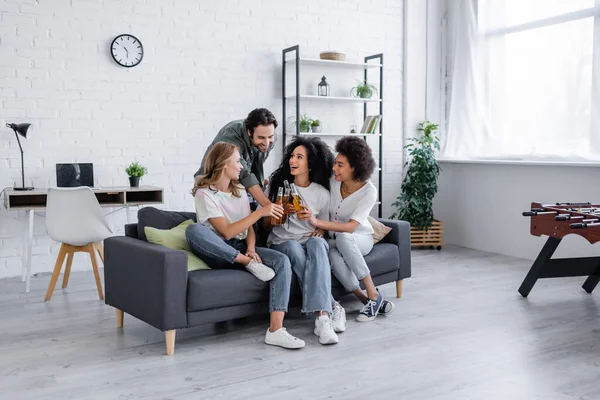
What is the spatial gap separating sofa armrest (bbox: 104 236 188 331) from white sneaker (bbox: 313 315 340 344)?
0.68 metres

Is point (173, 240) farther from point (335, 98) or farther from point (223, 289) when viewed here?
point (335, 98)

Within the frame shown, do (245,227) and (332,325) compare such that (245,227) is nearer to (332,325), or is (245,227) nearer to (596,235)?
(332,325)

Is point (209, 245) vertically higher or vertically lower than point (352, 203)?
lower

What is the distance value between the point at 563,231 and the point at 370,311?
1.22 metres

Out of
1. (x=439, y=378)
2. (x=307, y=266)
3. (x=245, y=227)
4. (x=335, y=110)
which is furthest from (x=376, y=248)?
(x=335, y=110)

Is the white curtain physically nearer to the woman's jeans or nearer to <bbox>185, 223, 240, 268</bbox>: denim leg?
the woman's jeans

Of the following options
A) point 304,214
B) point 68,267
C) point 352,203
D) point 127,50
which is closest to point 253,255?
point 304,214

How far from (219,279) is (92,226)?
1402mm

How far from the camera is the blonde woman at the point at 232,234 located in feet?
10.7

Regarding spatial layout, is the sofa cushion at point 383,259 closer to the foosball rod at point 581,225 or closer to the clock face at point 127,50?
the foosball rod at point 581,225

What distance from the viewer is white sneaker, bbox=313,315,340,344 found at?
3.24m

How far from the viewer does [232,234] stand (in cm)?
334

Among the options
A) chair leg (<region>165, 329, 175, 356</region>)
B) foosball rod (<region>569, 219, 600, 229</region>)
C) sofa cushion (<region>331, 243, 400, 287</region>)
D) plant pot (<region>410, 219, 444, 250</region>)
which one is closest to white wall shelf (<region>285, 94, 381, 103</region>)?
plant pot (<region>410, 219, 444, 250</region>)

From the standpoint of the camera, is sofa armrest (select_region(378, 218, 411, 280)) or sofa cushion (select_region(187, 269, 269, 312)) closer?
sofa cushion (select_region(187, 269, 269, 312))
